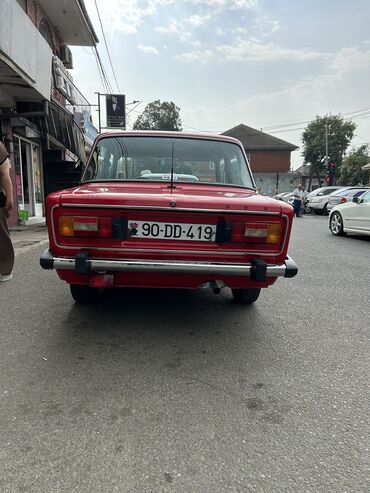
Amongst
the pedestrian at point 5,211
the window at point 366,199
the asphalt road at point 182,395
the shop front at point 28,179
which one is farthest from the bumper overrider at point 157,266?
the shop front at point 28,179

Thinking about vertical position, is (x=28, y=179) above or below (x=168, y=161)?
below

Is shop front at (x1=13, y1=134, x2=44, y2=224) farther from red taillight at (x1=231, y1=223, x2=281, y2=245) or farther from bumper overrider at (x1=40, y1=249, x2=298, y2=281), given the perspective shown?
red taillight at (x1=231, y1=223, x2=281, y2=245)

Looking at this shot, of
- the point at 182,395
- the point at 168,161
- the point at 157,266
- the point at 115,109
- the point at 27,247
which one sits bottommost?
the point at 27,247

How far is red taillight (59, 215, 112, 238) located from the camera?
281 cm

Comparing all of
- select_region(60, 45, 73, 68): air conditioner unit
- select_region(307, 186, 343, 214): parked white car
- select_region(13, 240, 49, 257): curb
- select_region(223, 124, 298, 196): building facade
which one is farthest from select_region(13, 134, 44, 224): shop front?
select_region(223, 124, 298, 196): building facade

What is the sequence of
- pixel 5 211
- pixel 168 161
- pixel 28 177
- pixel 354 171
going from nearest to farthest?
pixel 168 161 < pixel 5 211 < pixel 28 177 < pixel 354 171

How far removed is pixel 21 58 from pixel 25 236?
3.64m

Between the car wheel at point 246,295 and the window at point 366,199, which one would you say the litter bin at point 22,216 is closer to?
the car wheel at point 246,295

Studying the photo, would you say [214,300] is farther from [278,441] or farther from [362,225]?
[362,225]

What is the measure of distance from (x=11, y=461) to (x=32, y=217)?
11.4 m

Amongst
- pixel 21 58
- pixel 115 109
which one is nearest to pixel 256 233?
pixel 21 58

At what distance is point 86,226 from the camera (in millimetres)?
2828

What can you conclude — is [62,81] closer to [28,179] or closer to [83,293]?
[28,179]

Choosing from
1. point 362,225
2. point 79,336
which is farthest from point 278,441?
point 362,225
